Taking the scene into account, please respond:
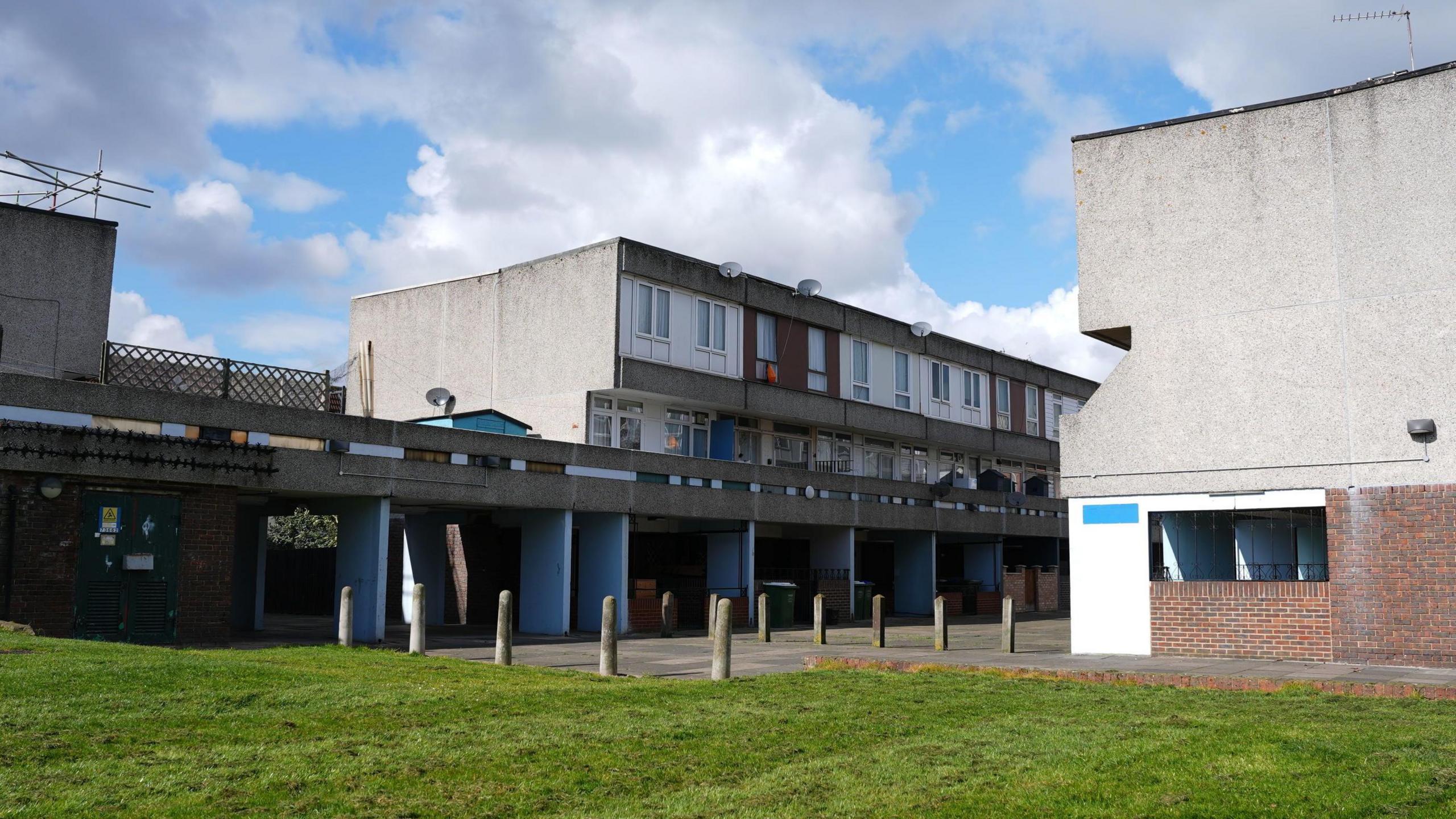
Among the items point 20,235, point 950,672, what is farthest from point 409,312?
point 950,672

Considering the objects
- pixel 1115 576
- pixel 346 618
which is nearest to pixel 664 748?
pixel 346 618

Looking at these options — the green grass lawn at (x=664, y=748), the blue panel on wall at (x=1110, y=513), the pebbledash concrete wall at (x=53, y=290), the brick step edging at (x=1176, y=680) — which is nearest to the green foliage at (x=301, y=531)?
the pebbledash concrete wall at (x=53, y=290)

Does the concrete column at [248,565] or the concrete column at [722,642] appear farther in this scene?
the concrete column at [248,565]

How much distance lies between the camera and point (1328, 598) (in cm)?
1811

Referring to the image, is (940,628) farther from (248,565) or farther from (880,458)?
(880,458)

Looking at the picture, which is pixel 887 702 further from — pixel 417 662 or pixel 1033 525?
pixel 1033 525

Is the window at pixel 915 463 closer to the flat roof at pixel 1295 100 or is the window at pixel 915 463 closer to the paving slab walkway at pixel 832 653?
the paving slab walkway at pixel 832 653

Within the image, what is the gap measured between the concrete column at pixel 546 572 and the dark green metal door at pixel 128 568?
27.4ft

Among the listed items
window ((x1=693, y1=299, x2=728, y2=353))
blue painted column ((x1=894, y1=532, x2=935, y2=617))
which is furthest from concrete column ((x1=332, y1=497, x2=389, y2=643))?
→ blue painted column ((x1=894, y1=532, x2=935, y2=617))

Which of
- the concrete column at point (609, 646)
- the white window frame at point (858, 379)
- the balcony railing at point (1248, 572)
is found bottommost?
the concrete column at point (609, 646)

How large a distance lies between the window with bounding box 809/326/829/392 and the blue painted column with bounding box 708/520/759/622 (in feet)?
19.3

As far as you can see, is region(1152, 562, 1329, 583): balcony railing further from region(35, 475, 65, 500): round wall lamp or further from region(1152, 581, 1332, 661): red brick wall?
region(35, 475, 65, 500): round wall lamp

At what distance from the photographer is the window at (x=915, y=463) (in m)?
41.2

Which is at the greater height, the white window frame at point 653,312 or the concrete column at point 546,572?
the white window frame at point 653,312
